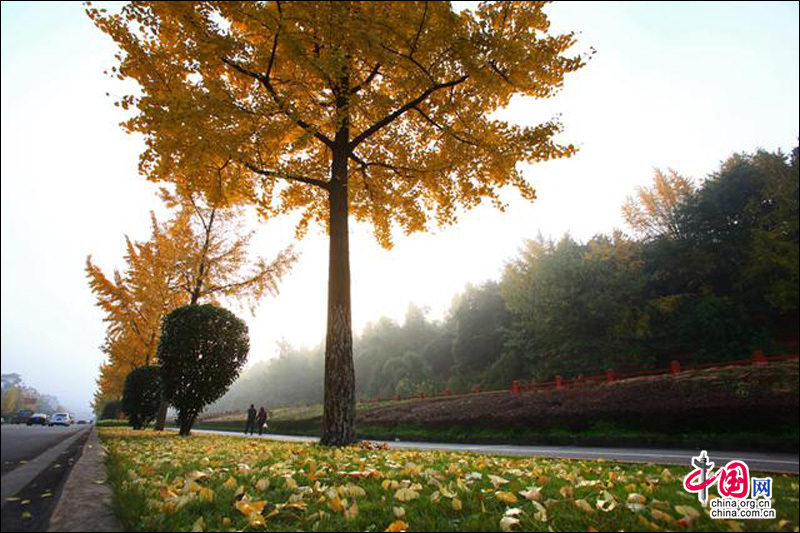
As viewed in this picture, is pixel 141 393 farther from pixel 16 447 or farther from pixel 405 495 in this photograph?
pixel 405 495

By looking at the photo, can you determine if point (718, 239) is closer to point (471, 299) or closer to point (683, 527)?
point (471, 299)

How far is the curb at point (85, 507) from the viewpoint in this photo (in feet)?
5.87

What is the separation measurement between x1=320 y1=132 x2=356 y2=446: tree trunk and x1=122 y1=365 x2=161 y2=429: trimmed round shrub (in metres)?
12.4

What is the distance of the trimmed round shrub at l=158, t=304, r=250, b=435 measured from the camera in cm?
1003

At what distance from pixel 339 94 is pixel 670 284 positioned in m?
29.0

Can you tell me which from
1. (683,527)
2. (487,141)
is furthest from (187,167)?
(683,527)

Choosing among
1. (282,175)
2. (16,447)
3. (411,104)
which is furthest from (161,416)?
(16,447)

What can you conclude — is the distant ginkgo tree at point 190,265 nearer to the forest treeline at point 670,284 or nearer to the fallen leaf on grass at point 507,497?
the fallen leaf on grass at point 507,497

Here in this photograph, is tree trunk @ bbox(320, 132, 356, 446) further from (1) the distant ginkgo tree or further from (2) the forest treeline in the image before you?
(2) the forest treeline

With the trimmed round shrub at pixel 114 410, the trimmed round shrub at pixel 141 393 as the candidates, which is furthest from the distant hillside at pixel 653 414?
the trimmed round shrub at pixel 114 410

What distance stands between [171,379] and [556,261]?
24798 millimetres

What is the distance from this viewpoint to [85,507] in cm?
204

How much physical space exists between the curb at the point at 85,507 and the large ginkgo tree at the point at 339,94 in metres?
4.25

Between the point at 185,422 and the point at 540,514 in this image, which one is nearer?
the point at 540,514
